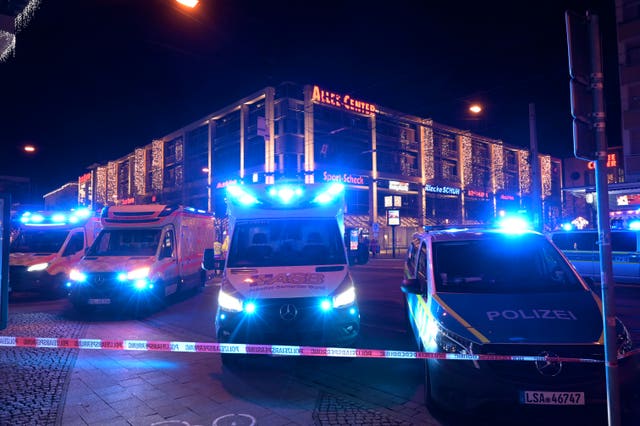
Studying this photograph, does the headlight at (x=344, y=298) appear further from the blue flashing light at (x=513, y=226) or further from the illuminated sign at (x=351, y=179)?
the illuminated sign at (x=351, y=179)

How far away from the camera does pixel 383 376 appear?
17.7 ft

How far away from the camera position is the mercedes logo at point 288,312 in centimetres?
549

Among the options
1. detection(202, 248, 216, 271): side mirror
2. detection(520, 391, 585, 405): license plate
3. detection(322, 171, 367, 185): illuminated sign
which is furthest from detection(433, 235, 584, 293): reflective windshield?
detection(322, 171, 367, 185): illuminated sign

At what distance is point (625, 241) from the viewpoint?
1355 centimetres

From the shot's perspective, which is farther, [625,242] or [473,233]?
[625,242]

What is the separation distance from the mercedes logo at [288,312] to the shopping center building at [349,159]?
79.6 feet

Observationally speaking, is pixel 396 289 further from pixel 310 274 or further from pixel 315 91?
pixel 315 91

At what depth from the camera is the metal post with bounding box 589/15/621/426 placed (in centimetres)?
304

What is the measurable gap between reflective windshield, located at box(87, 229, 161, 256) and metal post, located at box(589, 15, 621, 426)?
9.78 metres

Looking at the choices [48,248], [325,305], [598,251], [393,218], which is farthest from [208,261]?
[393,218]

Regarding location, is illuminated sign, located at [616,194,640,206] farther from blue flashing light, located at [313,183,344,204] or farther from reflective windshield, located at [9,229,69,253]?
reflective windshield, located at [9,229,69,253]

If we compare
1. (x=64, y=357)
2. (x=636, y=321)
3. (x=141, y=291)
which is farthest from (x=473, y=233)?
(x=141, y=291)

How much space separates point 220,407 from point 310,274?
2.21 metres

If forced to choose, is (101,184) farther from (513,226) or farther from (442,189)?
(513,226)
